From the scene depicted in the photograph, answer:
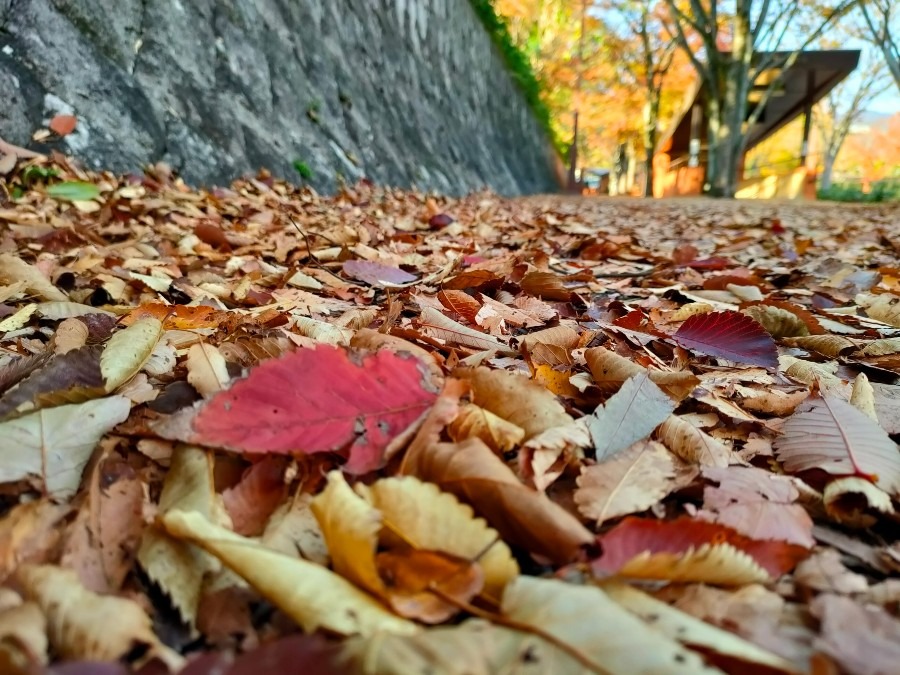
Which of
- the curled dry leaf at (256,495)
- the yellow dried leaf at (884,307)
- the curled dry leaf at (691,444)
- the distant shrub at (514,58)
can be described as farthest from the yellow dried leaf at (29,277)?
the distant shrub at (514,58)

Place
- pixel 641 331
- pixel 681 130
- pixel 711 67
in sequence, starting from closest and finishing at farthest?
pixel 641 331, pixel 711 67, pixel 681 130

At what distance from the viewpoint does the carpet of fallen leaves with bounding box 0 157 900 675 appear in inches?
15.9

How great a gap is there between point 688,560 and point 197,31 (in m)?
3.58

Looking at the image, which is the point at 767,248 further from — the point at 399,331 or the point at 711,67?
the point at 711,67

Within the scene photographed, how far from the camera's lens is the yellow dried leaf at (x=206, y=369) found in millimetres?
744

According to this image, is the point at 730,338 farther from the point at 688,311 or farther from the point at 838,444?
the point at 838,444

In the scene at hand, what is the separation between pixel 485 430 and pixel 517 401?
0.07 m

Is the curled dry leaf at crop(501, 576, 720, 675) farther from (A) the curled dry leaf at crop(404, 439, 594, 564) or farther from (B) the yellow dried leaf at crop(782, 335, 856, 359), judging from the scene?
(B) the yellow dried leaf at crop(782, 335, 856, 359)

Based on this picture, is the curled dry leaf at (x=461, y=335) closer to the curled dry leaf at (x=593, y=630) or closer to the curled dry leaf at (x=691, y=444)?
the curled dry leaf at (x=691, y=444)

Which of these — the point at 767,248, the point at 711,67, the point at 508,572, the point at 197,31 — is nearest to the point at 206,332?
the point at 508,572

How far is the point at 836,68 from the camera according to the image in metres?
11.3

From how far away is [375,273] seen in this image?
1621 millimetres

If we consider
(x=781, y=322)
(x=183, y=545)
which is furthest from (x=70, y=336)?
(x=781, y=322)

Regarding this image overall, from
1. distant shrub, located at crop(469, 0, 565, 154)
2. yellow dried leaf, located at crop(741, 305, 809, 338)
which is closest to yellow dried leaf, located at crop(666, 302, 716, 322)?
yellow dried leaf, located at crop(741, 305, 809, 338)
